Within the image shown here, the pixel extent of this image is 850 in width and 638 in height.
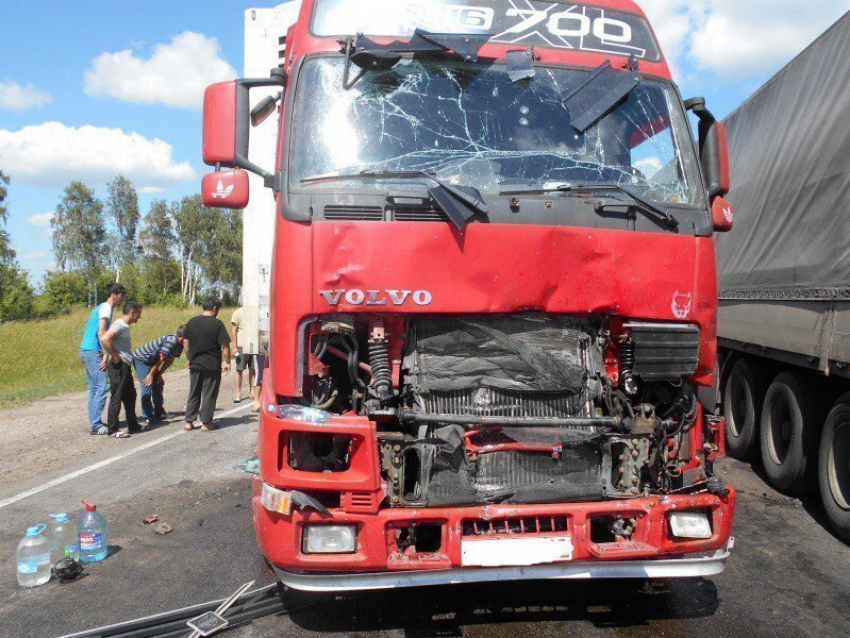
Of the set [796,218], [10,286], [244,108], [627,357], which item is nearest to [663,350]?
[627,357]

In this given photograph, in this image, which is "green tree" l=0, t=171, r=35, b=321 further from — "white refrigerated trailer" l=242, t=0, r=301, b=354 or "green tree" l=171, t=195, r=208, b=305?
"white refrigerated trailer" l=242, t=0, r=301, b=354

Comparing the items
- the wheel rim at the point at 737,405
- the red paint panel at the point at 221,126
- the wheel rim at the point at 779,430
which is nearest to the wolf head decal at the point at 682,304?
the red paint panel at the point at 221,126

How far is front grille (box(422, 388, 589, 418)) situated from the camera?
3.36 meters

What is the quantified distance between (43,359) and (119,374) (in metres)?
13.0

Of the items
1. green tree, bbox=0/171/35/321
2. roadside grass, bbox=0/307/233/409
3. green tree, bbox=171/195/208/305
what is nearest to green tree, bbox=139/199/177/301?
green tree, bbox=171/195/208/305

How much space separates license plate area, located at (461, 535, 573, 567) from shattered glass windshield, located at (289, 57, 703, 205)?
5.72 ft

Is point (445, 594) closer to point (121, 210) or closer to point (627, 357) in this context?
point (627, 357)

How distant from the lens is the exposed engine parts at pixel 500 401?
127 inches

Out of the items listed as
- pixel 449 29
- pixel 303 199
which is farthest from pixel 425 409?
pixel 449 29

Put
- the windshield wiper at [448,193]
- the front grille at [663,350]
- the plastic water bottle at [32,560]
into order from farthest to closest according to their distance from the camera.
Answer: the plastic water bottle at [32,560], the front grille at [663,350], the windshield wiper at [448,193]

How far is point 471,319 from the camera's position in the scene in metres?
3.41

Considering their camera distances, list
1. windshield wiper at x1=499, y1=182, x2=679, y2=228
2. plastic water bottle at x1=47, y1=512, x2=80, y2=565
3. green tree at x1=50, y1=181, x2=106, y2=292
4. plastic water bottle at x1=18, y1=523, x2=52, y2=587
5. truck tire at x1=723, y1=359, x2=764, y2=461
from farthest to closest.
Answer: green tree at x1=50, y1=181, x2=106, y2=292, truck tire at x1=723, y1=359, x2=764, y2=461, plastic water bottle at x1=47, y1=512, x2=80, y2=565, plastic water bottle at x1=18, y1=523, x2=52, y2=587, windshield wiper at x1=499, y1=182, x2=679, y2=228

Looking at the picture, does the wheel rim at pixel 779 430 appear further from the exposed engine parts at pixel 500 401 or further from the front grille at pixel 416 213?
the front grille at pixel 416 213

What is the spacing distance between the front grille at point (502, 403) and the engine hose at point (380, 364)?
0.21 m
